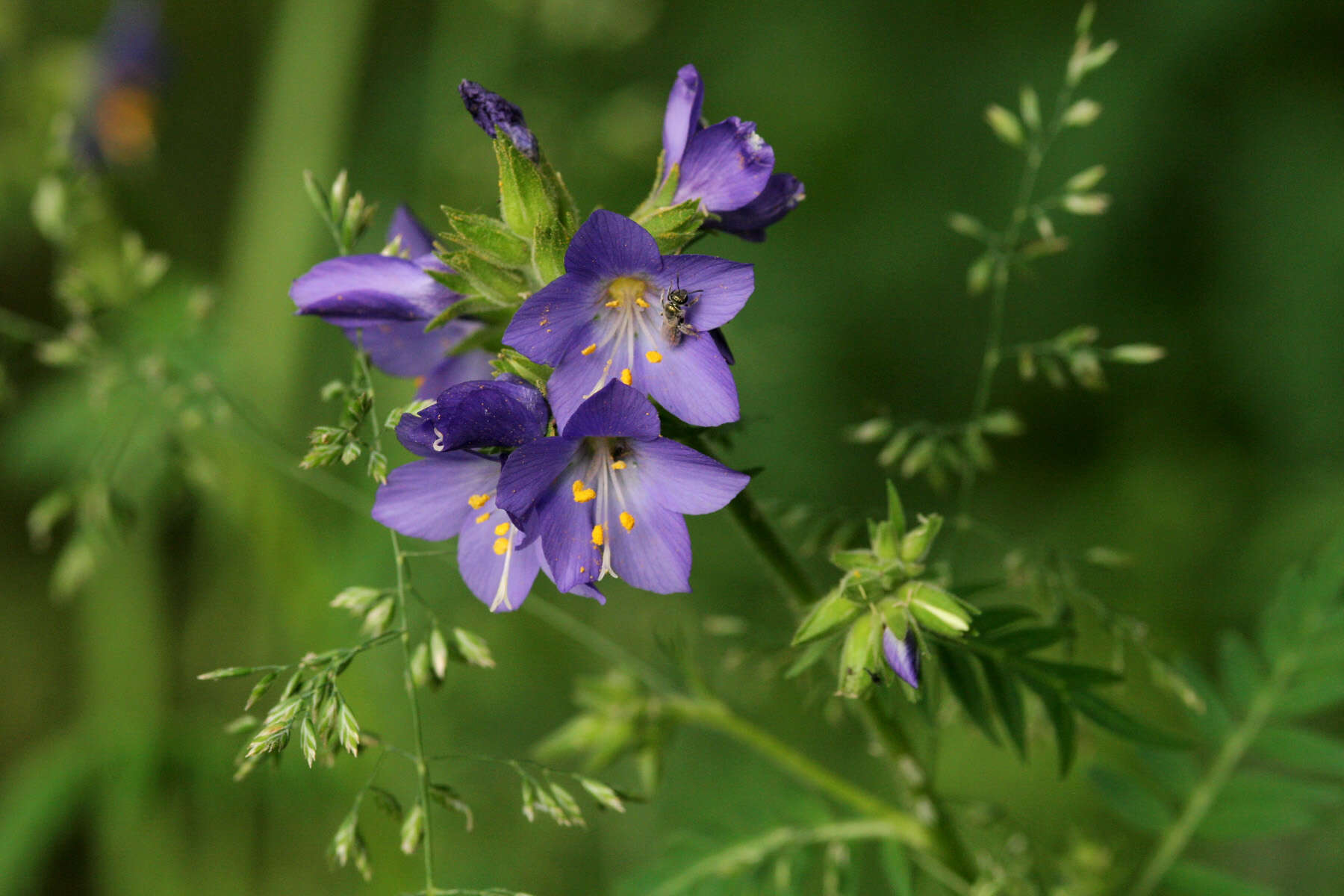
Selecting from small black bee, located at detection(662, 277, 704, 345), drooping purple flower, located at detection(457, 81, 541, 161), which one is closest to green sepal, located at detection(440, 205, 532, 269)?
drooping purple flower, located at detection(457, 81, 541, 161)

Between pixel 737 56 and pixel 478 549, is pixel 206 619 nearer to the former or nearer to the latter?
pixel 478 549

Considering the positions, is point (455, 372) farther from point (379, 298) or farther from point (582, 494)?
point (582, 494)

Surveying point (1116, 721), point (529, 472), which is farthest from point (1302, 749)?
point (529, 472)

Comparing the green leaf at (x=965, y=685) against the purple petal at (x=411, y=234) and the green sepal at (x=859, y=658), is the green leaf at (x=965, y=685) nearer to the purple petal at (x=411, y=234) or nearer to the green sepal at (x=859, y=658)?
the green sepal at (x=859, y=658)

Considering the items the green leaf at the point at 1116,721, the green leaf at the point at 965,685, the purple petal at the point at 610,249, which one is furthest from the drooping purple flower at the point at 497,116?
the green leaf at the point at 1116,721

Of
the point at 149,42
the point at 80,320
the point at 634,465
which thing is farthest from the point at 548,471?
the point at 149,42

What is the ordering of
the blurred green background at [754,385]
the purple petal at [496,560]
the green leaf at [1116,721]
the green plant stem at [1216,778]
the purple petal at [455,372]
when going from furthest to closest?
1. the blurred green background at [754,385]
2. the green plant stem at [1216,778]
3. the purple petal at [455,372]
4. the green leaf at [1116,721]
5. the purple petal at [496,560]
